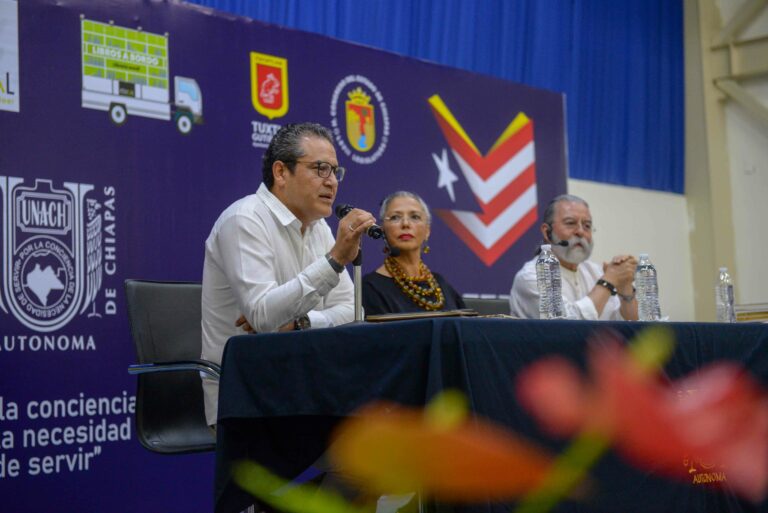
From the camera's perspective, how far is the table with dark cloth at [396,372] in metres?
1.60

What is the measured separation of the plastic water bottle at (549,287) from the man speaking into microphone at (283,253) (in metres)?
0.54

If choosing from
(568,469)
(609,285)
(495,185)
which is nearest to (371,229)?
(609,285)

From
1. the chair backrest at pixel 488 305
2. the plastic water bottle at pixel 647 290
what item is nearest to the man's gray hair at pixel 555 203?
the chair backrest at pixel 488 305

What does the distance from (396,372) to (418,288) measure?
154 centimetres

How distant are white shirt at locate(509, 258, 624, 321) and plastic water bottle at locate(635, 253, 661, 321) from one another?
0.23 m

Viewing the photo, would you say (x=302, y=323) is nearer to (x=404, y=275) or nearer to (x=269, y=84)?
(x=404, y=275)

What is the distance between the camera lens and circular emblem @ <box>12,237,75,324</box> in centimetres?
313

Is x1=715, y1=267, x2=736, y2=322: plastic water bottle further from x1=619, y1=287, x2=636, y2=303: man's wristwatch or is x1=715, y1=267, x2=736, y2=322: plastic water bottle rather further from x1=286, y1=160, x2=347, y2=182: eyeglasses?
x1=286, y1=160, x2=347, y2=182: eyeglasses

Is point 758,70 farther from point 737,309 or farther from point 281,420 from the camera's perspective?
point 281,420

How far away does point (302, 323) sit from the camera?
7.77ft

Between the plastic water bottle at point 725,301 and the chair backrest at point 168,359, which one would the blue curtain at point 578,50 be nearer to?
the chair backrest at point 168,359

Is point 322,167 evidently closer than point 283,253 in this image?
No

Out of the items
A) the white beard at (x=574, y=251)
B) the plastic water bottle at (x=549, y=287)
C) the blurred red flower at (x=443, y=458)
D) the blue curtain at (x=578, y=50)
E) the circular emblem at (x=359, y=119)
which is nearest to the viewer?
the blurred red flower at (x=443, y=458)

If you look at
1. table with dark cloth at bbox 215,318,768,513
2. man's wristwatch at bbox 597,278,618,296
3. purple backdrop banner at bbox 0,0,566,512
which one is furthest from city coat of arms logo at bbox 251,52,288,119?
table with dark cloth at bbox 215,318,768,513
